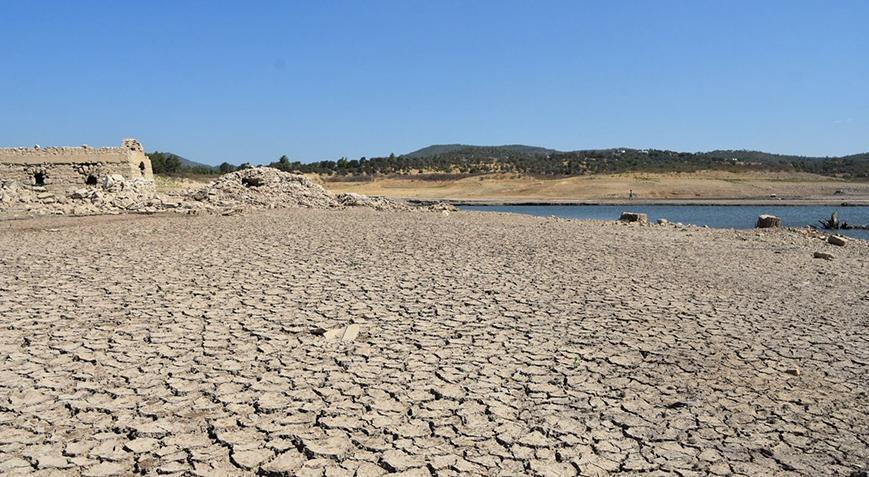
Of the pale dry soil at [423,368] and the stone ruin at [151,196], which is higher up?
the stone ruin at [151,196]

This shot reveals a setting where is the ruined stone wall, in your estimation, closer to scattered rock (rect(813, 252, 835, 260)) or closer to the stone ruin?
the stone ruin

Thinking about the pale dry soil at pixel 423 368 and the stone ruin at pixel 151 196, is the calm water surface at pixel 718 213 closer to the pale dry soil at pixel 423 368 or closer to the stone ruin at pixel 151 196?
the stone ruin at pixel 151 196

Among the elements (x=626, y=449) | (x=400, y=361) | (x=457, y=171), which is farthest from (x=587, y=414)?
(x=457, y=171)

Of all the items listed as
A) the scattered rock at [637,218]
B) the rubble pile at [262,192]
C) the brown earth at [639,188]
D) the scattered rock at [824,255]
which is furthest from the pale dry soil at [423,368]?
the brown earth at [639,188]

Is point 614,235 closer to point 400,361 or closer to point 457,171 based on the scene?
point 400,361

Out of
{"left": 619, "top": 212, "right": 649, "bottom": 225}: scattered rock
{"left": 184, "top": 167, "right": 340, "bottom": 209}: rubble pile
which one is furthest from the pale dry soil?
{"left": 184, "top": 167, "right": 340, "bottom": 209}: rubble pile

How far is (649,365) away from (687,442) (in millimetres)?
1296

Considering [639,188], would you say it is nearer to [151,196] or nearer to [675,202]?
[675,202]

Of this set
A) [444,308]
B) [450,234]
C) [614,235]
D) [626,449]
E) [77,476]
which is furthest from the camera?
[614,235]

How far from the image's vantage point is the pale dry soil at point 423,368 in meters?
3.54

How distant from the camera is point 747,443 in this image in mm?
3740

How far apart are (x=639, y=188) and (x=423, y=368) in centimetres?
5208

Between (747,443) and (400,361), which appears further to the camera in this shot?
(400,361)

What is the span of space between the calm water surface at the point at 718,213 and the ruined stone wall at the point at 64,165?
18971mm
